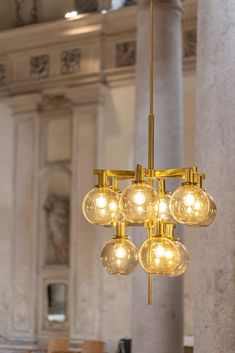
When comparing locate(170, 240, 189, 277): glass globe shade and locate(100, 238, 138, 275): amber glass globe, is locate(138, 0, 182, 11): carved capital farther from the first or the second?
locate(170, 240, 189, 277): glass globe shade

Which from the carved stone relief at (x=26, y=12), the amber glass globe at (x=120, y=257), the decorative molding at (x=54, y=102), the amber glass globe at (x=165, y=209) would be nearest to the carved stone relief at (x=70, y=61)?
the decorative molding at (x=54, y=102)

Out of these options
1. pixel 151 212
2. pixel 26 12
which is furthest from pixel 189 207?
pixel 26 12

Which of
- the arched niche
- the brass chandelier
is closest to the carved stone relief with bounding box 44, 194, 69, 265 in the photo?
the arched niche

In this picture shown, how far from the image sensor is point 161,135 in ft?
24.6

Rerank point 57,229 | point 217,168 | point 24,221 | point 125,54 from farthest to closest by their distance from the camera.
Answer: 1. point 24,221
2. point 57,229
3. point 125,54
4. point 217,168

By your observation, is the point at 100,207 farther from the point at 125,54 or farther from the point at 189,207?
the point at 125,54

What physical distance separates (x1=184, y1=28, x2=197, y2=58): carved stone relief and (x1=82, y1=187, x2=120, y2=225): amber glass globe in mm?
8058

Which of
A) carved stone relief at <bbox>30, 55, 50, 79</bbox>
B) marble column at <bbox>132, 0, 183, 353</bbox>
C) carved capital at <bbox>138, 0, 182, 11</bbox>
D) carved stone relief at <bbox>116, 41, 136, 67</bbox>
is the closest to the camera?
marble column at <bbox>132, 0, 183, 353</bbox>

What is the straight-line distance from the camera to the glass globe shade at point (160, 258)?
4746 mm

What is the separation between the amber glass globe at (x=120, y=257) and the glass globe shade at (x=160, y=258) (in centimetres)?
21

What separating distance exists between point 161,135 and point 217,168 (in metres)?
2.19

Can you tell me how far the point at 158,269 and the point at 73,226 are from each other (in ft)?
28.6

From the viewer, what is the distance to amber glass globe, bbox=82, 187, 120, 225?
4930 millimetres

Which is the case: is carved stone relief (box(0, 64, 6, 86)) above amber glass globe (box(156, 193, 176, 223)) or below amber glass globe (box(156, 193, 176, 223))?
above
